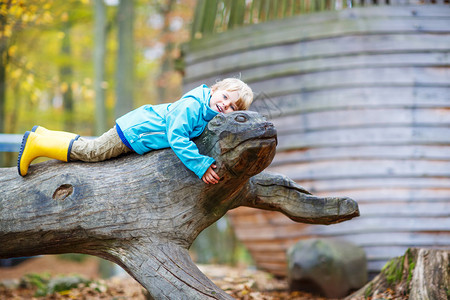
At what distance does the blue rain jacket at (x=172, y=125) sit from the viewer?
9.95 ft

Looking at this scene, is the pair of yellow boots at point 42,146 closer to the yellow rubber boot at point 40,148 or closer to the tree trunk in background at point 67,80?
the yellow rubber boot at point 40,148

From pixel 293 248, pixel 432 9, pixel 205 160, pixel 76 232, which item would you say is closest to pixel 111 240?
pixel 76 232

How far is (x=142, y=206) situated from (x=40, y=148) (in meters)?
0.93

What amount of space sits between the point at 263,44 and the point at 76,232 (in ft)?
15.1

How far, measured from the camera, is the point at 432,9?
20.6 ft

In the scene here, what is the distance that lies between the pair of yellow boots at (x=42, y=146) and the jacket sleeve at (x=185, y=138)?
2.84ft

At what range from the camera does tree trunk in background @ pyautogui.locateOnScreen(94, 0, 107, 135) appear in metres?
9.68

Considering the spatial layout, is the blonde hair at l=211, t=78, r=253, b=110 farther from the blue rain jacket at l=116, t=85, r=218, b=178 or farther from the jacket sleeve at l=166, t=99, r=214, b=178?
the jacket sleeve at l=166, t=99, r=214, b=178

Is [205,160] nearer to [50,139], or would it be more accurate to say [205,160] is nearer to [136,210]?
[136,210]

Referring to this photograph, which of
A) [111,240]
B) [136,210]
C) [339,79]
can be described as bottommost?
[111,240]

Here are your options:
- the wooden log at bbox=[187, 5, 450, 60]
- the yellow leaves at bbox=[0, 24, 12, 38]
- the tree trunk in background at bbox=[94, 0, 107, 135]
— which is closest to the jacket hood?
the wooden log at bbox=[187, 5, 450, 60]

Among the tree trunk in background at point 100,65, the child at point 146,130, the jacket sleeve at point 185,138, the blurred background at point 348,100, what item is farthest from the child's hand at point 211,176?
the tree trunk in background at point 100,65

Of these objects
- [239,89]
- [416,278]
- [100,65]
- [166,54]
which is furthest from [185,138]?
[166,54]

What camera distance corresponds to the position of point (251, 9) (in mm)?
7055
